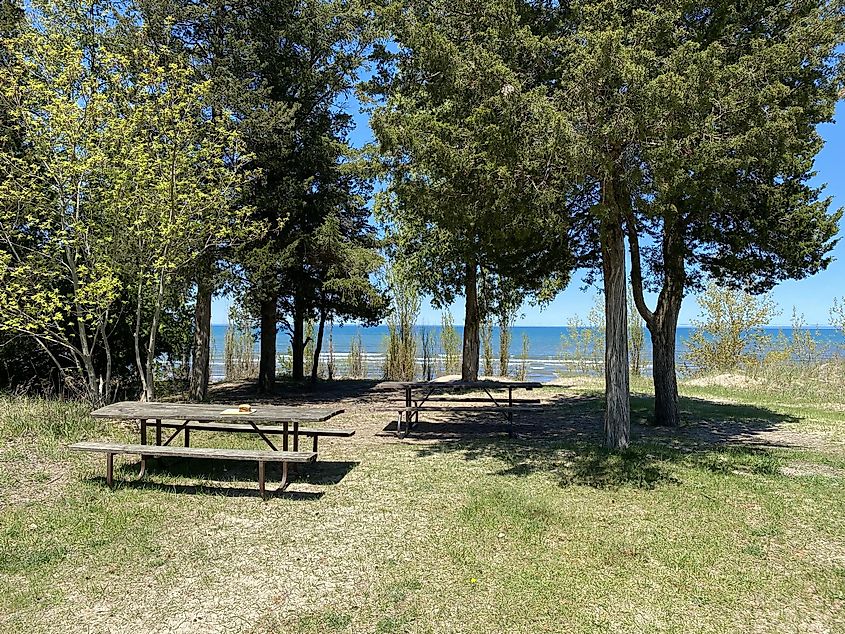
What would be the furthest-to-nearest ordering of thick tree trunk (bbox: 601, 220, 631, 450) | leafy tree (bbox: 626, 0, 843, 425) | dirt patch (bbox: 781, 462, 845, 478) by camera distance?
thick tree trunk (bbox: 601, 220, 631, 450), dirt patch (bbox: 781, 462, 845, 478), leafy tree (bbox: 626, 0, 843, 425)

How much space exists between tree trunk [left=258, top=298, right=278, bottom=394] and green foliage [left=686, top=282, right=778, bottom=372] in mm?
11514

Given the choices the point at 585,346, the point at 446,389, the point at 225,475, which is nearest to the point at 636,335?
the point at 585,346

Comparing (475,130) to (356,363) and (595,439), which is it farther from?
(356,363)

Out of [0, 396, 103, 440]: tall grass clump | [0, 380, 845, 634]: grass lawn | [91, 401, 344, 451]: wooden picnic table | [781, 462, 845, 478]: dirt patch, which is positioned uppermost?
[91, 401, 344, 451]: wooden picnic table

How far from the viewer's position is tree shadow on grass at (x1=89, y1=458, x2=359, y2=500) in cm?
536

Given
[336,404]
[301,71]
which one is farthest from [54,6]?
[336,404]

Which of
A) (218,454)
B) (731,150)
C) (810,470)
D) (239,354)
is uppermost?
(731,150)

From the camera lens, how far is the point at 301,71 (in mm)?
11547

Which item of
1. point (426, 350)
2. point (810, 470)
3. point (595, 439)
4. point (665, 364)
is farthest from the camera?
point (426, 350)

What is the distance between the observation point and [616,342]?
6.69 metres

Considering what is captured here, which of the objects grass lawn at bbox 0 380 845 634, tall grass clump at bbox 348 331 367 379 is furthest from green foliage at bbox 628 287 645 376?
grass lawn at bbox 0 380 845 634

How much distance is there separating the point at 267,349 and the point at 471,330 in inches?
196

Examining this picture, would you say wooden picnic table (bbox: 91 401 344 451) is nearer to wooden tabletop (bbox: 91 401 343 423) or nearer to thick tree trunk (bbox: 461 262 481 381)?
wooden tabletop (bbox: 91 401 343 423)

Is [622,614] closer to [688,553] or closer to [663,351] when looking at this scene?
[688,553]
